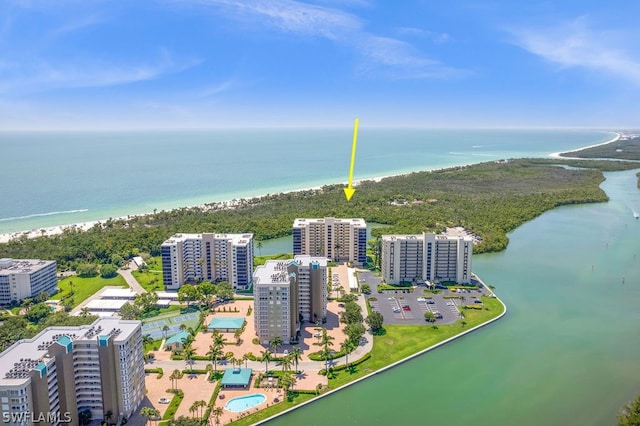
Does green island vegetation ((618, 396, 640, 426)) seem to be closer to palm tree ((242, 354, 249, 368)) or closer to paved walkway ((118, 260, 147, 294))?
palm tree ((242, 354, 249, 368))

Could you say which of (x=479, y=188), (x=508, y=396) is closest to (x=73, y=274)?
(x=508, y=396)

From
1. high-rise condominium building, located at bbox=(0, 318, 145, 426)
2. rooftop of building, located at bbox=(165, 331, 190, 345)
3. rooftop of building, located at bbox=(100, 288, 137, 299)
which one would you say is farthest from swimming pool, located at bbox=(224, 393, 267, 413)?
rooftop of building, located at bbox=(100, 288, 137, 299)

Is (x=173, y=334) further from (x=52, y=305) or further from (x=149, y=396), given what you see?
(x=52, y=305)

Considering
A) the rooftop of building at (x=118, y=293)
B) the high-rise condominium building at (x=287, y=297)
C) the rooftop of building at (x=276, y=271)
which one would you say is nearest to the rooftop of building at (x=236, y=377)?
the high-rise condominium building at (x=287, y=297)

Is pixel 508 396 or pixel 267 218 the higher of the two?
pixel 267 218

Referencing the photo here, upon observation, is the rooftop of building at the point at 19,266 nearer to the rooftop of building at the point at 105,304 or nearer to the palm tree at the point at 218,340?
the rooftop of building at the point at 105,304

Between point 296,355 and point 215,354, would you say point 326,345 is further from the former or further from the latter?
point 215,354
